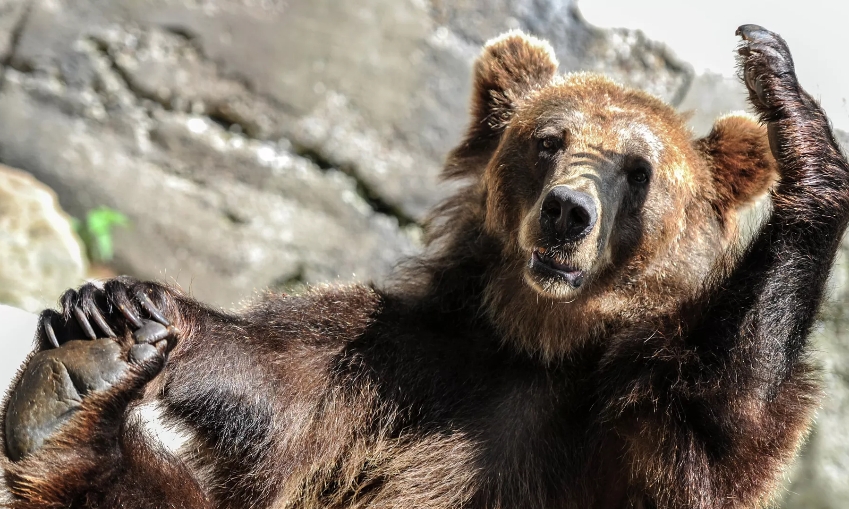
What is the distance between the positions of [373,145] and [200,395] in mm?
6211

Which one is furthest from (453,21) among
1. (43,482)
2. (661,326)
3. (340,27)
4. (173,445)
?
(43,482)

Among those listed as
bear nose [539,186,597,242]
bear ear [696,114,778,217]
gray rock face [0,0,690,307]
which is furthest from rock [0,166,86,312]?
bear ear [696,114,778,217]

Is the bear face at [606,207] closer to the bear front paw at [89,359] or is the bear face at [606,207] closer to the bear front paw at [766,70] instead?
the bear front paw at [766,70]

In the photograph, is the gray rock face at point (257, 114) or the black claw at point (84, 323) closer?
the black claw at point (84, 323)

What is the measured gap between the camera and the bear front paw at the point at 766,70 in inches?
179

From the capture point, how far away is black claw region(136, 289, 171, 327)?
4.55 m

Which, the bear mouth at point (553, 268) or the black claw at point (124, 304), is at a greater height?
the bear mouth at point (553, 268)

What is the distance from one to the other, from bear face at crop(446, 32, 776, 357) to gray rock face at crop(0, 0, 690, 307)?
4.53 meters

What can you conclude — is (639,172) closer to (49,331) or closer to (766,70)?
(766,70)

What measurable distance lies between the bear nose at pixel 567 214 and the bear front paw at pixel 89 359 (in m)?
1.91

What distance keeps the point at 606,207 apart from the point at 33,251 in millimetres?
6292

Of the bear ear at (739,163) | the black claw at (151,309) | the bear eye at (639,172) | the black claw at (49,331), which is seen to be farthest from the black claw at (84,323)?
the bear ear at (739,163)

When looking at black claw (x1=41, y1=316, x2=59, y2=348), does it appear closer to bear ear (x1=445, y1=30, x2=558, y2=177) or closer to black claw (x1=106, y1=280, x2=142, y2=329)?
black claw (x1=106, y1=280, x2=142, y2=329)

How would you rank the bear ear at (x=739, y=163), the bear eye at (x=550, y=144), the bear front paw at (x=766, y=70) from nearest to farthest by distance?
the bear front paw at (x=766, y=70) → the bear eye at (x=550, y=144) → the bear ear at (x=739, y=163)
